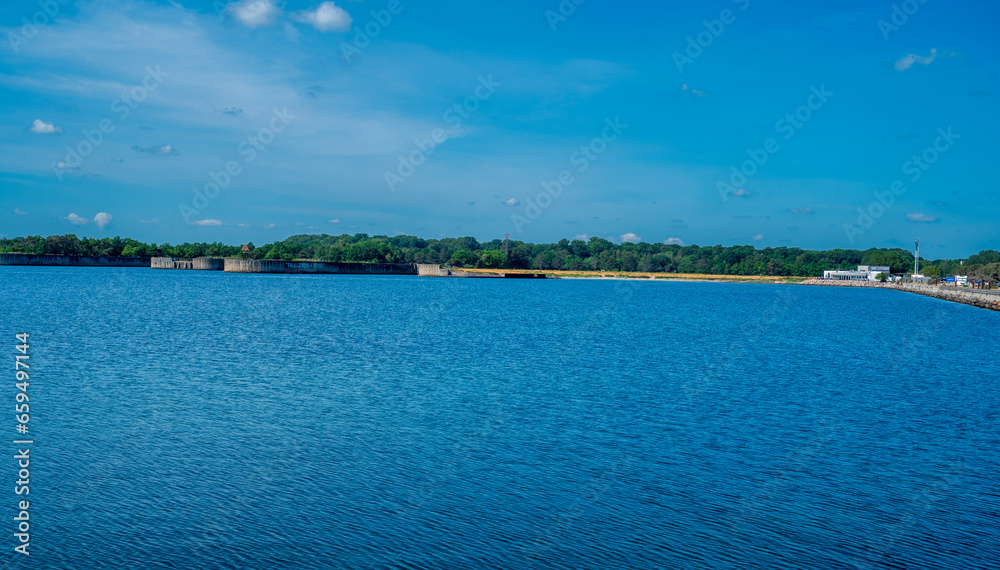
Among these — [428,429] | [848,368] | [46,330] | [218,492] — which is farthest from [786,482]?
[46,330]

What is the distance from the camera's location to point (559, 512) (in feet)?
43.1

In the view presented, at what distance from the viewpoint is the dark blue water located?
1148cm

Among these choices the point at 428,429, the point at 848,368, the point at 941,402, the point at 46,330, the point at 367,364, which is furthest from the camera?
the point at 46,330

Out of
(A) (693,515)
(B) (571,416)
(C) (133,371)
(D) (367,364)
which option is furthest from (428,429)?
(C) (133,371)

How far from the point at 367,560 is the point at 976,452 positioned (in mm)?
16489

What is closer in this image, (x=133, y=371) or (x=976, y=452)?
(x=976, y=452)

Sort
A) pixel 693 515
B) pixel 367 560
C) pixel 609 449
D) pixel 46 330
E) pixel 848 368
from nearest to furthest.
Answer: pixel 367 560, pixel 693 515, pixel 609 449, pixel 848 368, pixel 46 330

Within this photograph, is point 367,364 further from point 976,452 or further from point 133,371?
point 976,452

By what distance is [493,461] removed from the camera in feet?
53.7

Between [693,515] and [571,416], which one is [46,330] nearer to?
[571,416]

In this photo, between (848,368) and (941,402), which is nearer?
(941,402)

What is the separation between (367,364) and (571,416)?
12.8m

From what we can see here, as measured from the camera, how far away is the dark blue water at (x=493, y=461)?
1148 cm

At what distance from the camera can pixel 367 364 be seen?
3138cm
